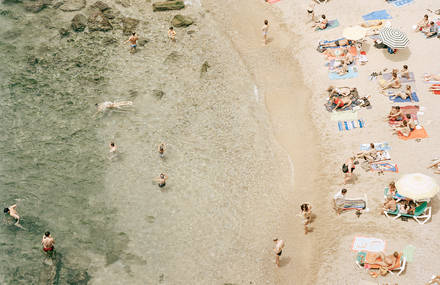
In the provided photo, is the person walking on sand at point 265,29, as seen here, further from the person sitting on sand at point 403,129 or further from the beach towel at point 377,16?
the person sitting on sand at point 403,129

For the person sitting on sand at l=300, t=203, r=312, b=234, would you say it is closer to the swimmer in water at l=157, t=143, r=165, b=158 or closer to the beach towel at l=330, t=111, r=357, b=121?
the beach towel at l=330, t=111, r=357, b=121

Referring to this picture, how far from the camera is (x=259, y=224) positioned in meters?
20.0

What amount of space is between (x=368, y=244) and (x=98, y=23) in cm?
2284

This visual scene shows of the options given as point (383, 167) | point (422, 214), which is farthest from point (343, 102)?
point (422, 214)

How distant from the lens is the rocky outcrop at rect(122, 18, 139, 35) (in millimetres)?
29859

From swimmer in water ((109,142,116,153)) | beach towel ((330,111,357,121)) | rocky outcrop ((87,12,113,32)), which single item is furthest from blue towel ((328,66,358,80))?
rocky outcrop ((87,12,113,32))

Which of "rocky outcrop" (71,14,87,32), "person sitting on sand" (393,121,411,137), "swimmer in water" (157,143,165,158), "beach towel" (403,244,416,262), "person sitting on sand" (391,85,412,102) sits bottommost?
"swimmer in water" (157,143,165,158)

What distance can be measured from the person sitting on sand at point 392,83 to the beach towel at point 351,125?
8.86 feet

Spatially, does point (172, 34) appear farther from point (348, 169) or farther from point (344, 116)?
point (348, 169)

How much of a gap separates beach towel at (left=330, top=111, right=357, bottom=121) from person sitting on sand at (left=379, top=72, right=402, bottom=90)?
240cm

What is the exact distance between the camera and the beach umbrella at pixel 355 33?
25750mm

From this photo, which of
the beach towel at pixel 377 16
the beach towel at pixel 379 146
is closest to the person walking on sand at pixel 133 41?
the beach towel at pixel 377 16

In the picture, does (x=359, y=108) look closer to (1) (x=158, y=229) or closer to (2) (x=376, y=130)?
(2) (x=376, y=130)

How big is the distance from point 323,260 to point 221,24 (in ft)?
59.6
